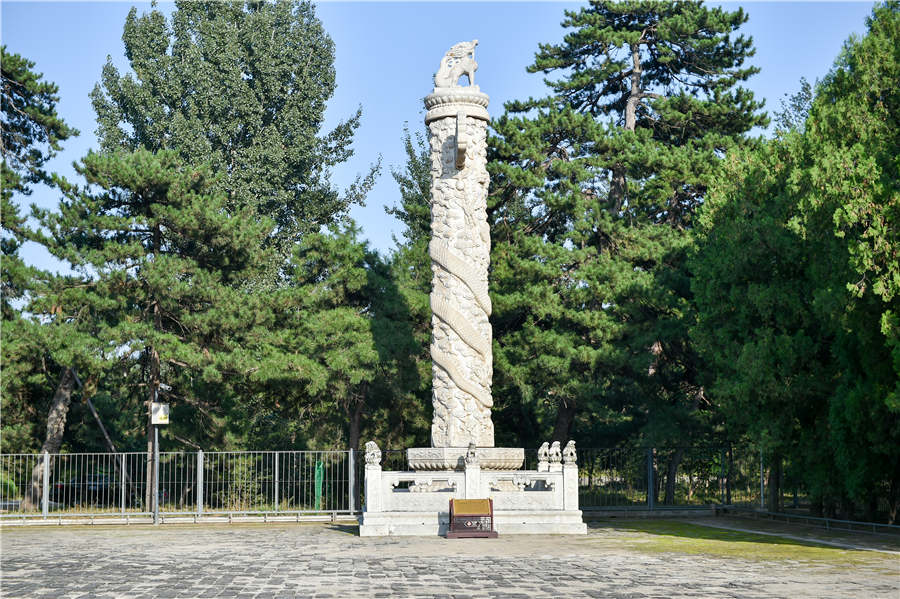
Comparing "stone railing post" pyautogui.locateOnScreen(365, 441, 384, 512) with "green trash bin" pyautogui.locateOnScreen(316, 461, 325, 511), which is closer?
"stone railing post" pyautogui.locateOnScreen(365, 441, 384, 512)

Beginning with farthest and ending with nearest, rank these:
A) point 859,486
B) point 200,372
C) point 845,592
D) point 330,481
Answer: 1. point 330,481
2. point 200,372
3. point 859,486
4. point 845,592

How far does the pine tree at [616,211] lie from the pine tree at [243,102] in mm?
10229

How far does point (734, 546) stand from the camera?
14648 millimetres

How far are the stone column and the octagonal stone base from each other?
0.35 m

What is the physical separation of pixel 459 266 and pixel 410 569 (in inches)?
317

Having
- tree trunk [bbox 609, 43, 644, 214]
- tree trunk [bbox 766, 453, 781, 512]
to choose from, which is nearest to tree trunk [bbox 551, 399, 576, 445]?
tree trunk [bbox 766, 453, 781, 512]

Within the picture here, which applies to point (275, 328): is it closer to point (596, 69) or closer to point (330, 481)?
point (330, 481)

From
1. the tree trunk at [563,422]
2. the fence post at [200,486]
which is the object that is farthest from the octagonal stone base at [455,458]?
the tree trunk at [563,422]

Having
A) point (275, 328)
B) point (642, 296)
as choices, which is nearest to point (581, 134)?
point (642, 296)

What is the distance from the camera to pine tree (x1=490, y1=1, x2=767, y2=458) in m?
23.5

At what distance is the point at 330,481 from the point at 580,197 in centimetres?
1014

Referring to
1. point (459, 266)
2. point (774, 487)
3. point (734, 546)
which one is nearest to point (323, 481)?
point (459, 266)

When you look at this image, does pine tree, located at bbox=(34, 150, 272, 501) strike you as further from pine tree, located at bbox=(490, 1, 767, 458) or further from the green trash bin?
pine tree, located at bbox=(490, 1, 767, 458)

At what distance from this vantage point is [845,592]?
9445 mm
